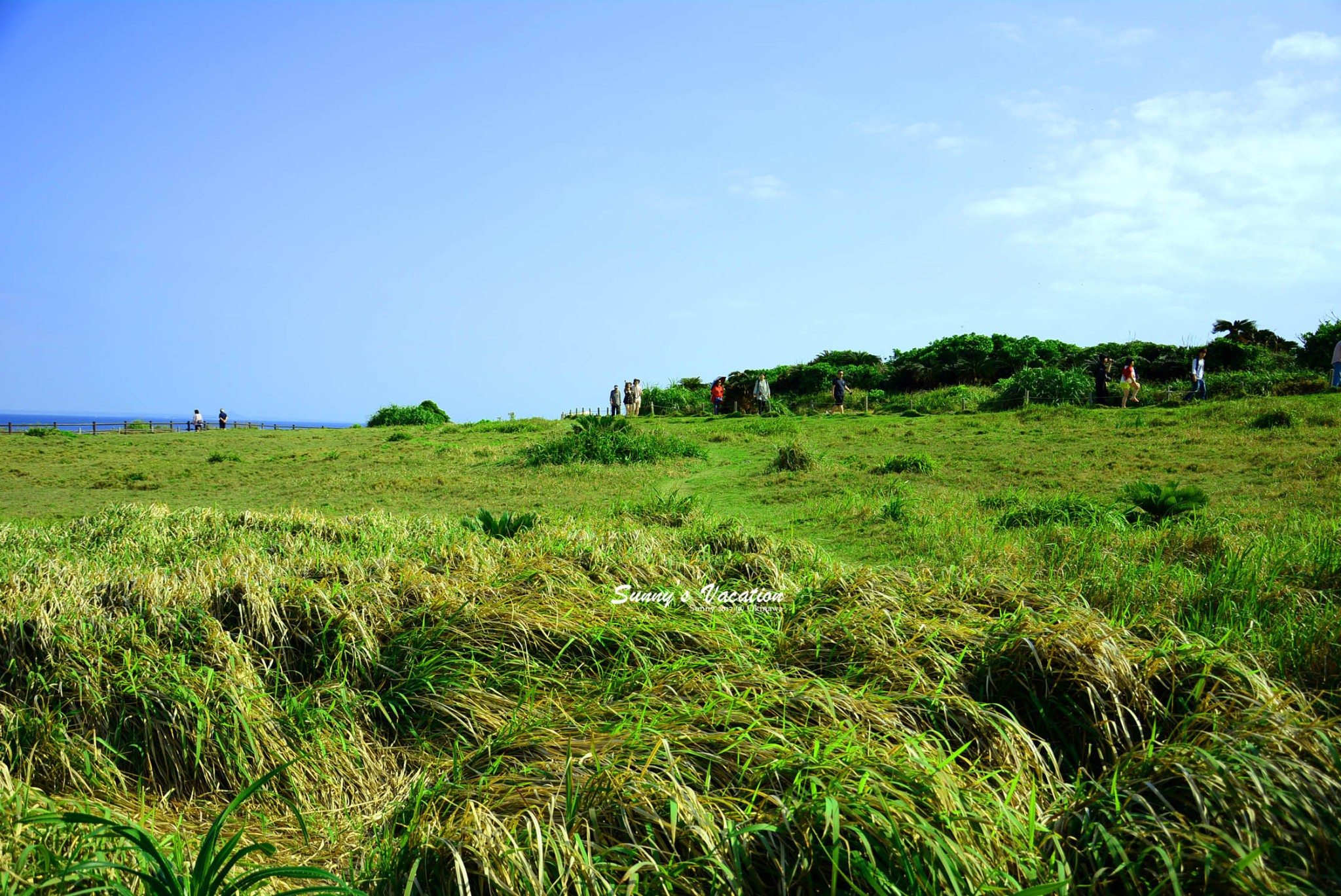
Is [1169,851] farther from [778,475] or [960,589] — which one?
[778,475]

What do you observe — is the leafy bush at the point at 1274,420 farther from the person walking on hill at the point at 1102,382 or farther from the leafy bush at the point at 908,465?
the person walking on hill at the point at 1102,382

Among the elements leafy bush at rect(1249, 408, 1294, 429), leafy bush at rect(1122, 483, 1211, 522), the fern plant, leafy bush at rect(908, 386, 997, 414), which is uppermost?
leafy bush at rect(908, 386, 997, 414)

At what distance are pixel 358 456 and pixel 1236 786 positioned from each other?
14.6m

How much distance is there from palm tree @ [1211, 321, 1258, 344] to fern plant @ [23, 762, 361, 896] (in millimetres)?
27907

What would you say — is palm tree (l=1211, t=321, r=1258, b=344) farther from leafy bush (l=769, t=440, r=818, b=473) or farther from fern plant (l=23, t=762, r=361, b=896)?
fern plant (l=23, t=762, r=361, b=896)

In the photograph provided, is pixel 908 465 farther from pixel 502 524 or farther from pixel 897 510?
pixel 502 524

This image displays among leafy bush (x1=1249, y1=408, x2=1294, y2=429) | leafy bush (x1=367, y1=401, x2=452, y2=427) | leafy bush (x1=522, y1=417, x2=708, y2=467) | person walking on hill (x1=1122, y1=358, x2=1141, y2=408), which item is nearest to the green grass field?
leafy bush (x1=522, y1=417, x2=708, y2=467)

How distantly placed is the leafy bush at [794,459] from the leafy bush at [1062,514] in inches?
146

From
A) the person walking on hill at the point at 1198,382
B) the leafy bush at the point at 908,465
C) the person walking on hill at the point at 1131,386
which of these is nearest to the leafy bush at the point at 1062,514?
the leafy bush at the point at 908,465

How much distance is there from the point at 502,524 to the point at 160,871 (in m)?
4.17

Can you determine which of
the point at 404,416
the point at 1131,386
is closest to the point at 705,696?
the point at 1131,386

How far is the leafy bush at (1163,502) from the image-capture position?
6715 mm

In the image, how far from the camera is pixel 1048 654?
3.45m

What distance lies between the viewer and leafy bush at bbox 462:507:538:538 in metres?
6.47
